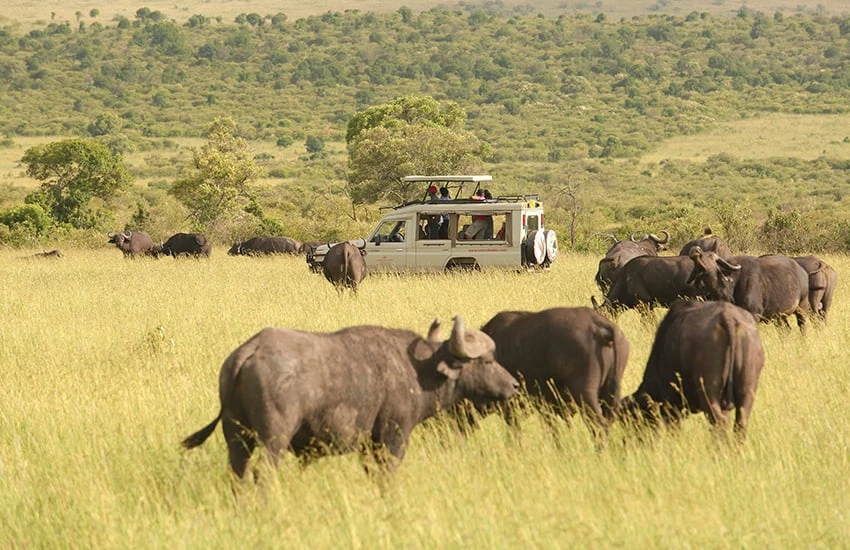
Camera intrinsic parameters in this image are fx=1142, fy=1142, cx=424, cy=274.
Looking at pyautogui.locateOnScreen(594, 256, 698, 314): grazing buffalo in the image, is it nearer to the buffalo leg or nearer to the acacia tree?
the buffalo leg

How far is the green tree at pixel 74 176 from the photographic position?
156ft

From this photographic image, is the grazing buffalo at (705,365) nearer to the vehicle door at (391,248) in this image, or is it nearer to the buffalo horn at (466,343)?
the buffalo horn at (466,343)

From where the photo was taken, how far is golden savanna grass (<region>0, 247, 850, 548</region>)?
6.39 meters

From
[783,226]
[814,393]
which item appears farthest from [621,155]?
[814,393]

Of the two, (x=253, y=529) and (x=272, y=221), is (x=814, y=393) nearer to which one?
(x=253, y=529)

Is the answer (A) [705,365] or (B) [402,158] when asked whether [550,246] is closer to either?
(A) [705,365]

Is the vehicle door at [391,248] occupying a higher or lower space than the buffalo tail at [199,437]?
lower

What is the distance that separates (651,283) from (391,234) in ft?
32.1

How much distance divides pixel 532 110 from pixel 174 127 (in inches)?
1403

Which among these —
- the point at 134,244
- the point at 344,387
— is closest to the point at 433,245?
the point at 134,244

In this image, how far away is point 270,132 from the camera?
107 metres

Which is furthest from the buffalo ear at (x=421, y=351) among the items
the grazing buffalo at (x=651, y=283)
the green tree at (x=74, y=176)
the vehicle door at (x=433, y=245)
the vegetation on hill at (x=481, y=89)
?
the green tree at (x=74, y=176)

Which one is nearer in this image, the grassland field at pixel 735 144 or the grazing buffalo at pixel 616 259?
the grazing buffalo at pixel 616 259

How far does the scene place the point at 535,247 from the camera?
22.6 meters
